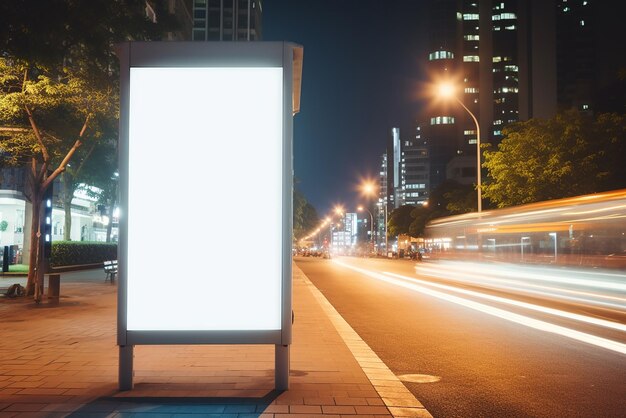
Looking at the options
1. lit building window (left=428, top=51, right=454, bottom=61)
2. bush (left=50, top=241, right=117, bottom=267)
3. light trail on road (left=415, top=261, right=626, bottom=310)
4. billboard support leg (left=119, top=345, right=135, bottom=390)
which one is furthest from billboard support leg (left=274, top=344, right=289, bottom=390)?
lit building window (left=428, top=51, right=454, bottom=61)

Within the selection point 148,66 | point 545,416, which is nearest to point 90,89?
point 148,66

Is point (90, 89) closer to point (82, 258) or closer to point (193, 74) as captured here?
point (193, 74)

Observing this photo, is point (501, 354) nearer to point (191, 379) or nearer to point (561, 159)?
point (191, 379)

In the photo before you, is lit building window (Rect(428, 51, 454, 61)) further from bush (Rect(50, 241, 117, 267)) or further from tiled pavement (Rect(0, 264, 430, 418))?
tiled pavement (Rect(0, 264, 430, 418))

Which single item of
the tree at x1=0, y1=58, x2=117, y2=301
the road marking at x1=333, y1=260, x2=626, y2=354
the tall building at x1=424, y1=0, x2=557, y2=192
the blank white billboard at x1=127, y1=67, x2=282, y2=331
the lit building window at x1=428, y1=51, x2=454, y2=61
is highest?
the lit building window at x1=428, y1=51, x2=454, y2=61

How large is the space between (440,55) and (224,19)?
8401 centimetres

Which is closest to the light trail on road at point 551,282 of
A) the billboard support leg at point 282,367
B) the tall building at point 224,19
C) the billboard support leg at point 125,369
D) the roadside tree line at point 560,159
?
the billboard support leg at point 282,367

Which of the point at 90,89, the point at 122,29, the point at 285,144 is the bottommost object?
the point at 285,144

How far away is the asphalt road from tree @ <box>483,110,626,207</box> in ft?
52.8

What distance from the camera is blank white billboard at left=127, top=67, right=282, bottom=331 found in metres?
6.08

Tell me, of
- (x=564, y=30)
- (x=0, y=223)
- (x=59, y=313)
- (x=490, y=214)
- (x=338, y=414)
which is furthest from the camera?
(x=564, y=30)

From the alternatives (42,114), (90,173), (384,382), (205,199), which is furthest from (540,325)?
(90,173)

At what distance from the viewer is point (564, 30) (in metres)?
124

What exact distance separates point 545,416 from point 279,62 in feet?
14.2
